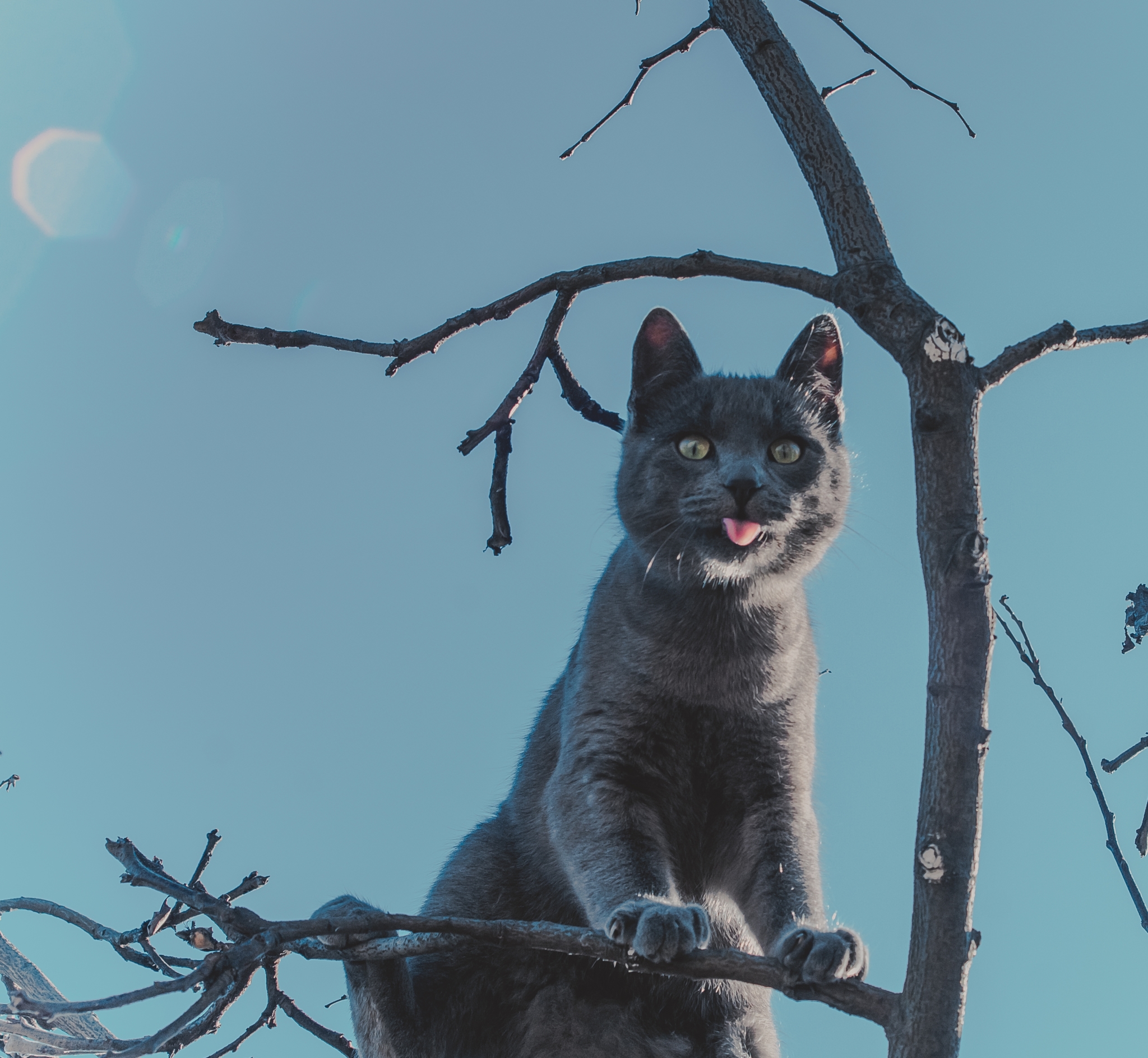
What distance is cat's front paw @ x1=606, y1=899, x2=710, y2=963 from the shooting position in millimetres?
1890

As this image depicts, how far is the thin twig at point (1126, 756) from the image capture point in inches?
72.0

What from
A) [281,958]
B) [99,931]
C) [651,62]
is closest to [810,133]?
[651,62]

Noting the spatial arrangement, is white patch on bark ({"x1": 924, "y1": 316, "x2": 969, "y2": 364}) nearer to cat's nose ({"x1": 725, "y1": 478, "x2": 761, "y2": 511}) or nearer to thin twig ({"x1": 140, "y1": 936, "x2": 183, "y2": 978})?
cat's nose ({"x1": 725, "y1": 478, "x2": 761, "y2": 511})

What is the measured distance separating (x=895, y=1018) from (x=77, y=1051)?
4.15 ft

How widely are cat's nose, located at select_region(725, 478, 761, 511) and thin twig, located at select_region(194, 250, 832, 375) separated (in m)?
0.56

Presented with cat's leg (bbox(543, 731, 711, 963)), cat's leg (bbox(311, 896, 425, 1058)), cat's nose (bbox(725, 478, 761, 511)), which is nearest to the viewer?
cat's leg (bbox(543, 731, 711, 963))

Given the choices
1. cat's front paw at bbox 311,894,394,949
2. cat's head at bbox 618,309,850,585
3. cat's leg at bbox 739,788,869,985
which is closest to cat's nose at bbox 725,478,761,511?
cat's head at bbox 618,309,850,585

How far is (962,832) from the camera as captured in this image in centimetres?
147

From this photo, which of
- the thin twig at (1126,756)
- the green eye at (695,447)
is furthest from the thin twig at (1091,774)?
the green eye at (695,447)

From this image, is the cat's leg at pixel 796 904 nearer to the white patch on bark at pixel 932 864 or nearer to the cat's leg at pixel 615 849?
the cat's leg at pixel 615 849

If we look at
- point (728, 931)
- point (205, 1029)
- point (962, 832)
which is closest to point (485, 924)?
point (205, 1029)

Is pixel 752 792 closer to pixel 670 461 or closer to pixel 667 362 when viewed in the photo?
pixel 670 461

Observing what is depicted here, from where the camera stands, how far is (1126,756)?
183 cm

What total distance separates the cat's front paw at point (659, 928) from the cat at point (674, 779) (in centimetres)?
20
